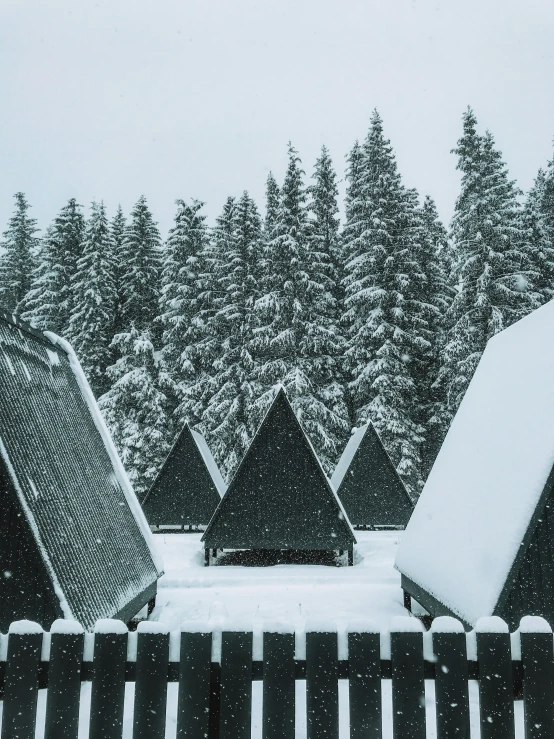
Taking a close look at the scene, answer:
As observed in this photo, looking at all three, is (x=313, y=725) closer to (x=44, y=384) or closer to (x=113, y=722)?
(x=113, y=722)

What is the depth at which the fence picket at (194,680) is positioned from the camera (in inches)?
112

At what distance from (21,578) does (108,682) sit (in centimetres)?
265

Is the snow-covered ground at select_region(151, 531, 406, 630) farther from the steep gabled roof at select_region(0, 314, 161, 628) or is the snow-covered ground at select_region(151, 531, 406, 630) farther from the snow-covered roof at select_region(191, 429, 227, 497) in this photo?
the snow-covered roof at select_region(191, 429, 227, 497)

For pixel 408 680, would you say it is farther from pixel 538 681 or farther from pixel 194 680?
pixel 194 680

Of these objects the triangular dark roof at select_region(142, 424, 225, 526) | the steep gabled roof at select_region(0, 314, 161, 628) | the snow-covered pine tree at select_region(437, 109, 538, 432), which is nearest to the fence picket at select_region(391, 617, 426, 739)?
the steep gabled roof at select_region(0, 314, 161, 628)

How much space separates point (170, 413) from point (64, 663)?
2898cm

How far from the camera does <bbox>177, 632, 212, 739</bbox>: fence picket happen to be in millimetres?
2855

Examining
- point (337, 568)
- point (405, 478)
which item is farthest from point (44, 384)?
point (405, 478)

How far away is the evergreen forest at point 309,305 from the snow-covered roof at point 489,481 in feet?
53.6

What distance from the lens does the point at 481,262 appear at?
82.4 feet

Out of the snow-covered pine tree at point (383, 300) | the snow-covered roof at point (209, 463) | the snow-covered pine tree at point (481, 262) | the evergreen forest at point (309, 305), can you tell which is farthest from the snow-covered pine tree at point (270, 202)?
the snow-covered roof at point (209, 463)

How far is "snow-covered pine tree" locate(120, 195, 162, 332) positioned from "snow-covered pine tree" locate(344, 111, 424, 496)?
42.9ft

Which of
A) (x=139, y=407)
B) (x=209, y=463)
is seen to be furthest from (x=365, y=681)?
(x=139, y=407)

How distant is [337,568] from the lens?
12914 mm
